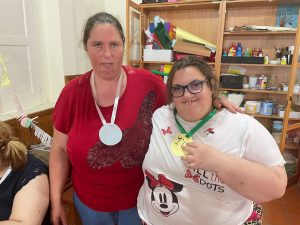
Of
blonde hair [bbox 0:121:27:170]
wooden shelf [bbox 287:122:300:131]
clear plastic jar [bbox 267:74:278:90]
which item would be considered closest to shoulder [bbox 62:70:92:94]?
blonde hair [bbox 0:121:27:170]

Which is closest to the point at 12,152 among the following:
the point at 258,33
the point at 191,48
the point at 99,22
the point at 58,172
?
the point at 58,172

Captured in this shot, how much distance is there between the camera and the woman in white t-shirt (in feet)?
2.57

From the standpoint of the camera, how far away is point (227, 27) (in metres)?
3.03

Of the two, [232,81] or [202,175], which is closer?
[202,175]

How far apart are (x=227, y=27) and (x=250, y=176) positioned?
2.66m

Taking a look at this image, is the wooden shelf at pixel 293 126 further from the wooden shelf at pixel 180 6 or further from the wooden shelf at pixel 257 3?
the wooden shelf at pixel 180 6

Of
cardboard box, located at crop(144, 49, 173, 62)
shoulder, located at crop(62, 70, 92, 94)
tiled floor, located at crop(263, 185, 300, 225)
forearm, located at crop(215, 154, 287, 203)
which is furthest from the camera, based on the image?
cardboard box, located at crop(144, 49, 173, 62)

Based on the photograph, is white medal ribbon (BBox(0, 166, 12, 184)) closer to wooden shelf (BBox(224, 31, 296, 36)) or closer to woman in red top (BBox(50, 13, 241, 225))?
woman in red top (BBox(50, 13, 241, 225))

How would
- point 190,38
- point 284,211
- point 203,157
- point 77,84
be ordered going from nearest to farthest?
1. point 203,157
2. point 77,84
3. point 284,211
4. point 190,38

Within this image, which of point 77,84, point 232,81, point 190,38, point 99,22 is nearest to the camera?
point 99,22

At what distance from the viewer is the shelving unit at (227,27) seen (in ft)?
9.04

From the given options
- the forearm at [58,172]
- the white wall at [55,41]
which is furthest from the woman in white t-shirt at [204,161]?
the white wall at [55,41]

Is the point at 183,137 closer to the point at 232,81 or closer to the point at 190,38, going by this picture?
the point at 232,81

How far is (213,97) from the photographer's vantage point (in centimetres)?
97
